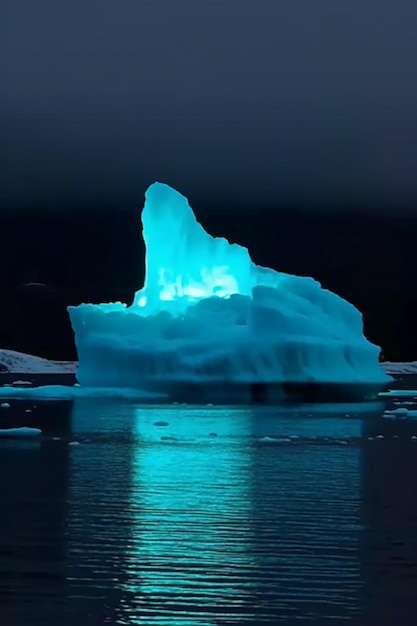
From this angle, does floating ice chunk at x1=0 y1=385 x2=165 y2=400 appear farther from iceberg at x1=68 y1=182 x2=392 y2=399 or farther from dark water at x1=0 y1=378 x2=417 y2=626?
dark water at x1=0 y1=378 x2=417 y2=626

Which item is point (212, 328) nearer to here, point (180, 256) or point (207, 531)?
point (180, 256)

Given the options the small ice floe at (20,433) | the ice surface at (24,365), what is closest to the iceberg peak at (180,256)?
the small ice floe at (20,433)

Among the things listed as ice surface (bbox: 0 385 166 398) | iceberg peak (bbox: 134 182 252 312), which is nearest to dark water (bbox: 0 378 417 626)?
ice surface (bbox: 0 385 166 398)

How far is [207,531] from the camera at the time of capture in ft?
34.1

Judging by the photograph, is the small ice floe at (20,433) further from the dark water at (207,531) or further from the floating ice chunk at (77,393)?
the floating ice chunk at (77,393)

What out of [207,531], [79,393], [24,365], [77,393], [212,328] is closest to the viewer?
[207,531]

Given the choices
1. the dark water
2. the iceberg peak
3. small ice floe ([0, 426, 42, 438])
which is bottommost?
the dark water

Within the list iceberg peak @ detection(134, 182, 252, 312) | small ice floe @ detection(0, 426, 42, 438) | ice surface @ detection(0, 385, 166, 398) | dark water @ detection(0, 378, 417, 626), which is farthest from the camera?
iceberg peak @ detection(134, 182, 252, 312)

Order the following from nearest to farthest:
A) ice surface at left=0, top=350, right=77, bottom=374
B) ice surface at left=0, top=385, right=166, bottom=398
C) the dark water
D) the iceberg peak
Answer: the dark water → ice surface at left=0, top=385, right=166, bottom=398 → the iceberg peak → ice surface at left=0, top=350, right=77, bottom=374

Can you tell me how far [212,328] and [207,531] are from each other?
2279 cm

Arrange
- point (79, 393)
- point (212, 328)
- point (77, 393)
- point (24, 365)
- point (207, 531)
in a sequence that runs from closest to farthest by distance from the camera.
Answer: point (207, 531) → point (212, 328) → point (79, 393) → point (77, 393) → point (24, 365)

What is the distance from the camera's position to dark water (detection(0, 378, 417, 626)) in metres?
7.46

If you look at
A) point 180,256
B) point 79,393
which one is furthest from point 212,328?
point 79,393

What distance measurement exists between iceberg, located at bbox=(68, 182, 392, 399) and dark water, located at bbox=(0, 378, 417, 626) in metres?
10.7
